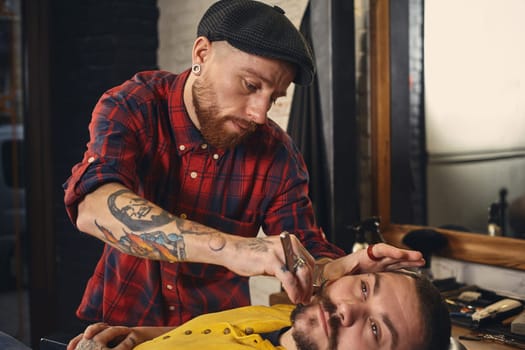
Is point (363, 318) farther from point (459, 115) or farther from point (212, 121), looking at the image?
point (459, 115)

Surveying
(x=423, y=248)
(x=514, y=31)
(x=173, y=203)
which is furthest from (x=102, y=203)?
(x=514, y=31)

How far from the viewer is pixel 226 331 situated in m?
1.70

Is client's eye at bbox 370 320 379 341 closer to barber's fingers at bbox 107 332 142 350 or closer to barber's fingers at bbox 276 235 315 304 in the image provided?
barber's fingers at bbox 276 235 315 304

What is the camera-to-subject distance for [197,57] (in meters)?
1.75

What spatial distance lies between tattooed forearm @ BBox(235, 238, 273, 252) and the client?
16.8 inches

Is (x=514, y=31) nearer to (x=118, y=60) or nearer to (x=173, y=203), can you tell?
(x=173, y=203)

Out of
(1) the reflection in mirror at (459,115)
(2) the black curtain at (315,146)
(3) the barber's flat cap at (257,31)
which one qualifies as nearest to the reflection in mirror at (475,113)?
(1) the reflection in mirror at (459,115)

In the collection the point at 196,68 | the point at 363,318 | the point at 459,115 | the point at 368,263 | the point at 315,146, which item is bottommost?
the point at 363,318

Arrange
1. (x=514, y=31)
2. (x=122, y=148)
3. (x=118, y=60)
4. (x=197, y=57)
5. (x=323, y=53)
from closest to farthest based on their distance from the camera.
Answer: (x=122, y=148)
(x=197, y=57)
(x=514, y=31)
(x=323, y=53)
(x=118, y=60)

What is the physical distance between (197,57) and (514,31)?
137cm

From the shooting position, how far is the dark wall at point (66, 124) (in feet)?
11.9

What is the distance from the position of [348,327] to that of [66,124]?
2.68 meters

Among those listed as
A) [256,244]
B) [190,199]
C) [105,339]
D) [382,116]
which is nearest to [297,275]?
[256,244]

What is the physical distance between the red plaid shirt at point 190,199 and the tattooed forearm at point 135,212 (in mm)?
378
